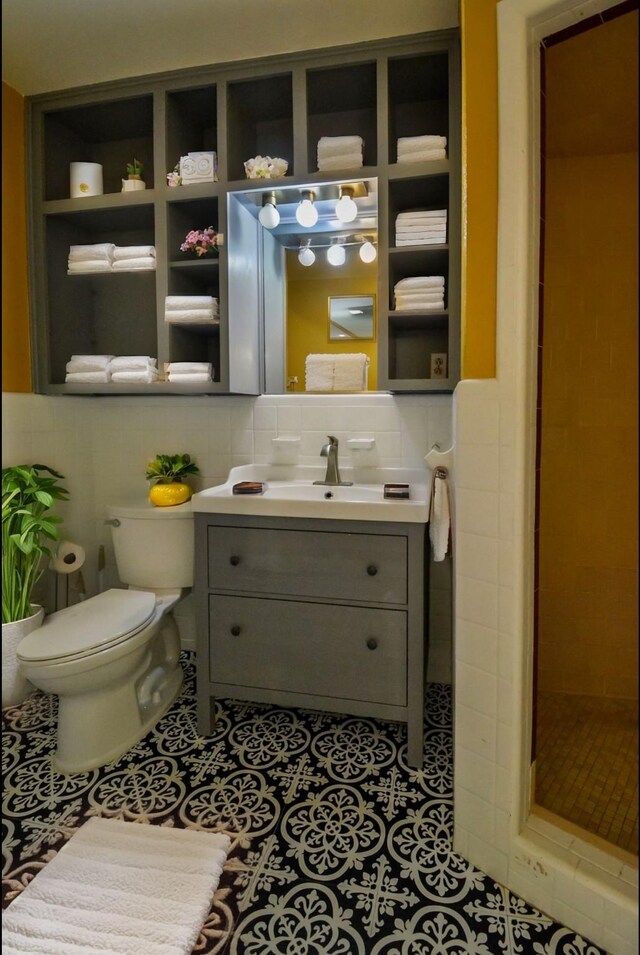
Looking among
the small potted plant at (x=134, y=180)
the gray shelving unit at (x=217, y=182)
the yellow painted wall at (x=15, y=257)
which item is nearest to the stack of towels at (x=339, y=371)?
the gray shelving unit at (x=217, y=182)

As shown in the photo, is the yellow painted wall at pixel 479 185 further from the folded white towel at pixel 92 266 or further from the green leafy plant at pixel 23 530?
the green leafy plant at pixel 23 530

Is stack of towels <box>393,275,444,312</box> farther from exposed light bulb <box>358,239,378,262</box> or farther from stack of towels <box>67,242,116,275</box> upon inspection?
stack of towels <box>67,242,116,275</box>

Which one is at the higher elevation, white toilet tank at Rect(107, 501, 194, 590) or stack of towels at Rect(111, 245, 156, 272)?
stack of towels at Rect(111, 245, 156, 272)

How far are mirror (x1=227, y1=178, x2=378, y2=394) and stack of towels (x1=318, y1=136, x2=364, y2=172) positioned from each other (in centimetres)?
11

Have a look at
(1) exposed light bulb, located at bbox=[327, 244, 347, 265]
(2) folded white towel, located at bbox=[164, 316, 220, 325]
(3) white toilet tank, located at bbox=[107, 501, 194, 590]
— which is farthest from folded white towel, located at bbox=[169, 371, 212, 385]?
(1) exposed light bulb, located at bbox=[327, 244, 347, 265]

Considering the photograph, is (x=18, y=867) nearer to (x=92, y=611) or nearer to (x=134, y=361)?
(x=92, y=611)

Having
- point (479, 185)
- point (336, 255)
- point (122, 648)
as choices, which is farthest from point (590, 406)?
point (122, 648)

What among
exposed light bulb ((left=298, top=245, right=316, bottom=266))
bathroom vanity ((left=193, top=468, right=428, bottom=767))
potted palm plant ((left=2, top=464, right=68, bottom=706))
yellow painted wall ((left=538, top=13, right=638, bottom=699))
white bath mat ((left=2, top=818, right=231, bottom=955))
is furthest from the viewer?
exposed light bulb ((left=298, top=245, right=316, bottom=266))

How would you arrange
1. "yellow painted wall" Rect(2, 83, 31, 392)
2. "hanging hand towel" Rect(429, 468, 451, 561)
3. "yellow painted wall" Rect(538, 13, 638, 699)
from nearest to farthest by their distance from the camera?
1. "yellow painted wall" Rect(538, 13, 638, 699)
2. "hanging hand towel" Rect(429, 468, 451, 561)
3. "yellow painted wall" Rect(2, 83, 31, 392)

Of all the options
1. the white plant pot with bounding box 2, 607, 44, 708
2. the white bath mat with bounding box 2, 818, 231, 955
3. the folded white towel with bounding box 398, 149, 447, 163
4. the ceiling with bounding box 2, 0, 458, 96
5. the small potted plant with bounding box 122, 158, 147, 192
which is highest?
the ceiling with bounding box 2, 0, 458, 96

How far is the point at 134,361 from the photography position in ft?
7.34

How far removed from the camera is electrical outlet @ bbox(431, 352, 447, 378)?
215 centimetres

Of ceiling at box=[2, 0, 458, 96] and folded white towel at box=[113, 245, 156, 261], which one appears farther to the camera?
folded white towel at box=[113, 245, 156, 261]

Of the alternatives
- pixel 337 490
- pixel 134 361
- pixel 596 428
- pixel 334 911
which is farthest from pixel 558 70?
pixel 334 911
